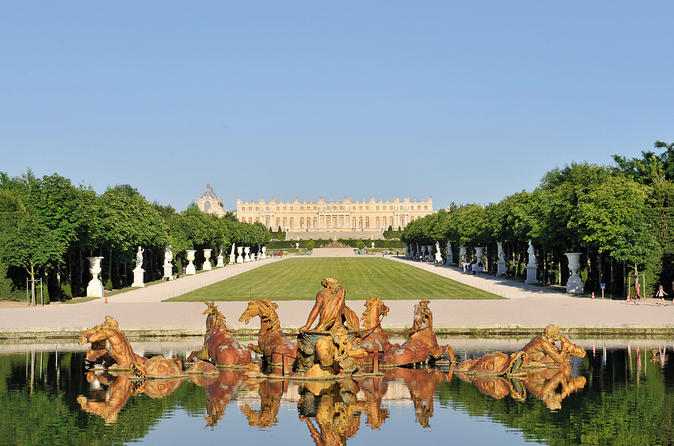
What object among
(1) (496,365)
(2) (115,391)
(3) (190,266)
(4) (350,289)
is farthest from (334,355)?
(3) (190,266)

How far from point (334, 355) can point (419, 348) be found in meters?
2.58

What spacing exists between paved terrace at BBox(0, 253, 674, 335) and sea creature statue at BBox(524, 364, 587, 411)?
6501mm

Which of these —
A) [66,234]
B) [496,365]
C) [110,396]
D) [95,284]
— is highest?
[66,234]

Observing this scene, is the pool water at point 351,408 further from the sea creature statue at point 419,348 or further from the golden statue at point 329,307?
the golden statue at point 329,307

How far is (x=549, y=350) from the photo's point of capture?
15.9 m

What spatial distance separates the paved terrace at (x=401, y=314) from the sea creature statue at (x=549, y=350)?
630 cm

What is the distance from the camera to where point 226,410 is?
1320 centimetres

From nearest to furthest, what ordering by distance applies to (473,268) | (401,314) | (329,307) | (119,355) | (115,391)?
(115,391) → (329,307) → (119,355) → (401,314) → (473,268)

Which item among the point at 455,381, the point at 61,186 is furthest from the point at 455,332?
the point at 61,186

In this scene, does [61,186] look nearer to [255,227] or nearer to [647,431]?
[647,431]

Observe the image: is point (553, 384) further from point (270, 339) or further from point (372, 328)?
point (270, 339)

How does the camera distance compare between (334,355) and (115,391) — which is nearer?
(115,391)

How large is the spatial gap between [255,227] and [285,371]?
99318mm

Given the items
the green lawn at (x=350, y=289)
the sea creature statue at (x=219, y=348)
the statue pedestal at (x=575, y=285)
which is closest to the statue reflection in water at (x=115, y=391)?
the sea creature statue at (x=219, y=348)
